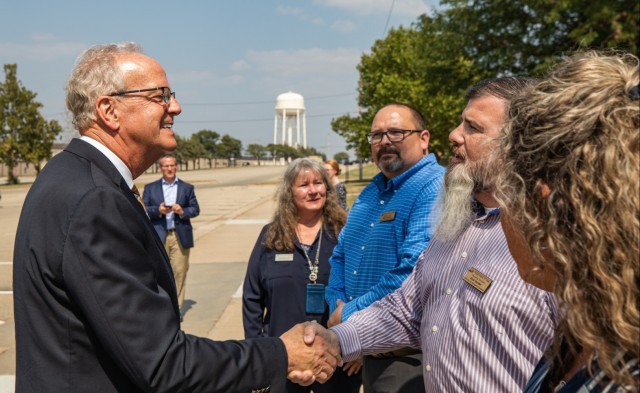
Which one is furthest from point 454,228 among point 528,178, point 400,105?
point 400,105

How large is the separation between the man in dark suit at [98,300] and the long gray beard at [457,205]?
91cm

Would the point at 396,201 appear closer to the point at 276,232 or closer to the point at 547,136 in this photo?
the point at 276,232

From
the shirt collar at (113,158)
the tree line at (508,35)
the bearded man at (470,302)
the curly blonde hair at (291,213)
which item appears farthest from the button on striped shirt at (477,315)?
the tree line at (508,35)

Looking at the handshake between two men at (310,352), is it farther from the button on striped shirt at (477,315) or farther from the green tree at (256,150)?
the green tree at (256,150)

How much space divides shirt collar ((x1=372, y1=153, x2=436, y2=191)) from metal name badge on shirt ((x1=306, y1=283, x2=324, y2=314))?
0.79 m

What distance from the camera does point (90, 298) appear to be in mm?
1808

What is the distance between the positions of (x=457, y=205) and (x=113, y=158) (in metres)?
1.35

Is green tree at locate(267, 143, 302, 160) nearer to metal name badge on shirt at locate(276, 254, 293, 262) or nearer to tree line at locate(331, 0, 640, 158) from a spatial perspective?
tree line at locate(331, 0, 640, 158)

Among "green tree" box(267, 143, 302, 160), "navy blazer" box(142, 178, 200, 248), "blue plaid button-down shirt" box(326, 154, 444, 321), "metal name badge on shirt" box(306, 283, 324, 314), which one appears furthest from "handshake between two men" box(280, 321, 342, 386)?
"green tree" box(267, 143, 302, 160)

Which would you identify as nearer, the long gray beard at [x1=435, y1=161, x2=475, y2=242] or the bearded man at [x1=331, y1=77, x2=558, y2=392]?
the bearded man at [x1=331, y1=77, x2=558, y2=392]

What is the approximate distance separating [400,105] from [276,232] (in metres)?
1.21

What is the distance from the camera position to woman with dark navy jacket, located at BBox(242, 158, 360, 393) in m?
3.86

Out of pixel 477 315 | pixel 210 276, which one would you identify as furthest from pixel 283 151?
pixel 477 315

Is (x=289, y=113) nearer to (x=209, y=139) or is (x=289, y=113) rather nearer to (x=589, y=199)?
(x=209, y=139)
